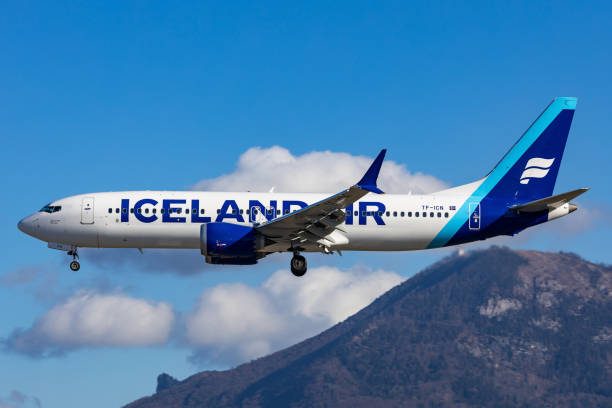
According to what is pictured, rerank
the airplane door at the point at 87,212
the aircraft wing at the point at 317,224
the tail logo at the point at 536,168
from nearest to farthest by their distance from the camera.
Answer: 1. the aircraft wing at the point at 317,224
2. the airplane door at the point at 87,212
3. the tail logo at the point at 536,168

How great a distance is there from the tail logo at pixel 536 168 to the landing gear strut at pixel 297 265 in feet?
53.0

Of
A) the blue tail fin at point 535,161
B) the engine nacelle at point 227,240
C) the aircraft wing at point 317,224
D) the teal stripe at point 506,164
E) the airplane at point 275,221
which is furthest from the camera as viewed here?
the blue tail fin at point 535,161

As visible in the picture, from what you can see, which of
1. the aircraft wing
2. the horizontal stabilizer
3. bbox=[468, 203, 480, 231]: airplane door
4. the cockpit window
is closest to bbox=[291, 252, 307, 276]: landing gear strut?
the aircraft wing

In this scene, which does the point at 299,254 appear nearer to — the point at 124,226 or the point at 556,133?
the point at 124,226

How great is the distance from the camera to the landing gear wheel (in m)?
54.4

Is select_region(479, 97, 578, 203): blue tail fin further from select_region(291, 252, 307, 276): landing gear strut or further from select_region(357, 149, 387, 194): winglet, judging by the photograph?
select_region(357, 149, 387, 194): winglet

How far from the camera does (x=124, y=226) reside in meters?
53.2

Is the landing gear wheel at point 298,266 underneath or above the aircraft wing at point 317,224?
underneath

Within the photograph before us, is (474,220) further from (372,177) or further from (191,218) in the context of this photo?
(191,218)

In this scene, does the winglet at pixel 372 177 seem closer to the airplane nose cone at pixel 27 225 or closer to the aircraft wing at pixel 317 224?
the aircraft wing at pixel 317 224

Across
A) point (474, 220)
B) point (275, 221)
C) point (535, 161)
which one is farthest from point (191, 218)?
point (535, 161)

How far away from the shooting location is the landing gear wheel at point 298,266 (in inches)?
2143

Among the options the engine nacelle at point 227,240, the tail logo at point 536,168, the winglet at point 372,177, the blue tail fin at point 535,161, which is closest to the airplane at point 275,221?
the engine nacelle at point 227,240

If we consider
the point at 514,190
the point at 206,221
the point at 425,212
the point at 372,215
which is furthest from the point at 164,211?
the point at 514,190
